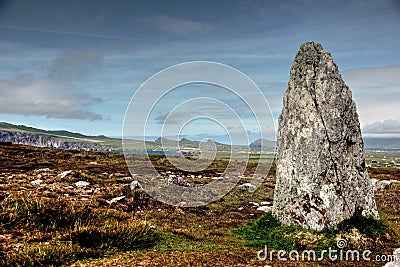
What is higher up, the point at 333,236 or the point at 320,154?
the point at 320,154

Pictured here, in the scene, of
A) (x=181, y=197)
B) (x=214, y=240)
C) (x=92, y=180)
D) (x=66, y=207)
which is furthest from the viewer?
(x=92, y=180)

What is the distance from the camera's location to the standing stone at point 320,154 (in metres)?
12.9

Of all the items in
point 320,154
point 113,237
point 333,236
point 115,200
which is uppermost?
point 320,154

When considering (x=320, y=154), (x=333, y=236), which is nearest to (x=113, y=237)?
(x=333, y=236)

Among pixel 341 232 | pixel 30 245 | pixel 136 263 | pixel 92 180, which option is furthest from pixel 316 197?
pixel 92 180

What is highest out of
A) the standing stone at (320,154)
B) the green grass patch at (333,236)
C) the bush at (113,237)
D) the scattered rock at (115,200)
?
the standing stone at (320,154)

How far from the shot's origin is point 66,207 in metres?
11.9

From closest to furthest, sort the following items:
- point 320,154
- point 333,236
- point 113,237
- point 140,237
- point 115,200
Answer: point 113,237
point 140,237
point 333,236
point 320,154
point 115,200

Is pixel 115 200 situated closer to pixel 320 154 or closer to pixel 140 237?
pixel 140 237

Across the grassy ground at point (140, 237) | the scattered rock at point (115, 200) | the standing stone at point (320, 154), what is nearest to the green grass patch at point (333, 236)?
the grassy ground at point (140, 237)

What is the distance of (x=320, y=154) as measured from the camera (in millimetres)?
13102

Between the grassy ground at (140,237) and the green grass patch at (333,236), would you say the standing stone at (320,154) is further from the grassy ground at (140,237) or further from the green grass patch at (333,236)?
the grassy ground at (140,237)

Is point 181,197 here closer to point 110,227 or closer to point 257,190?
point 257,190

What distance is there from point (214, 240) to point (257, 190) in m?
→ 17.4
